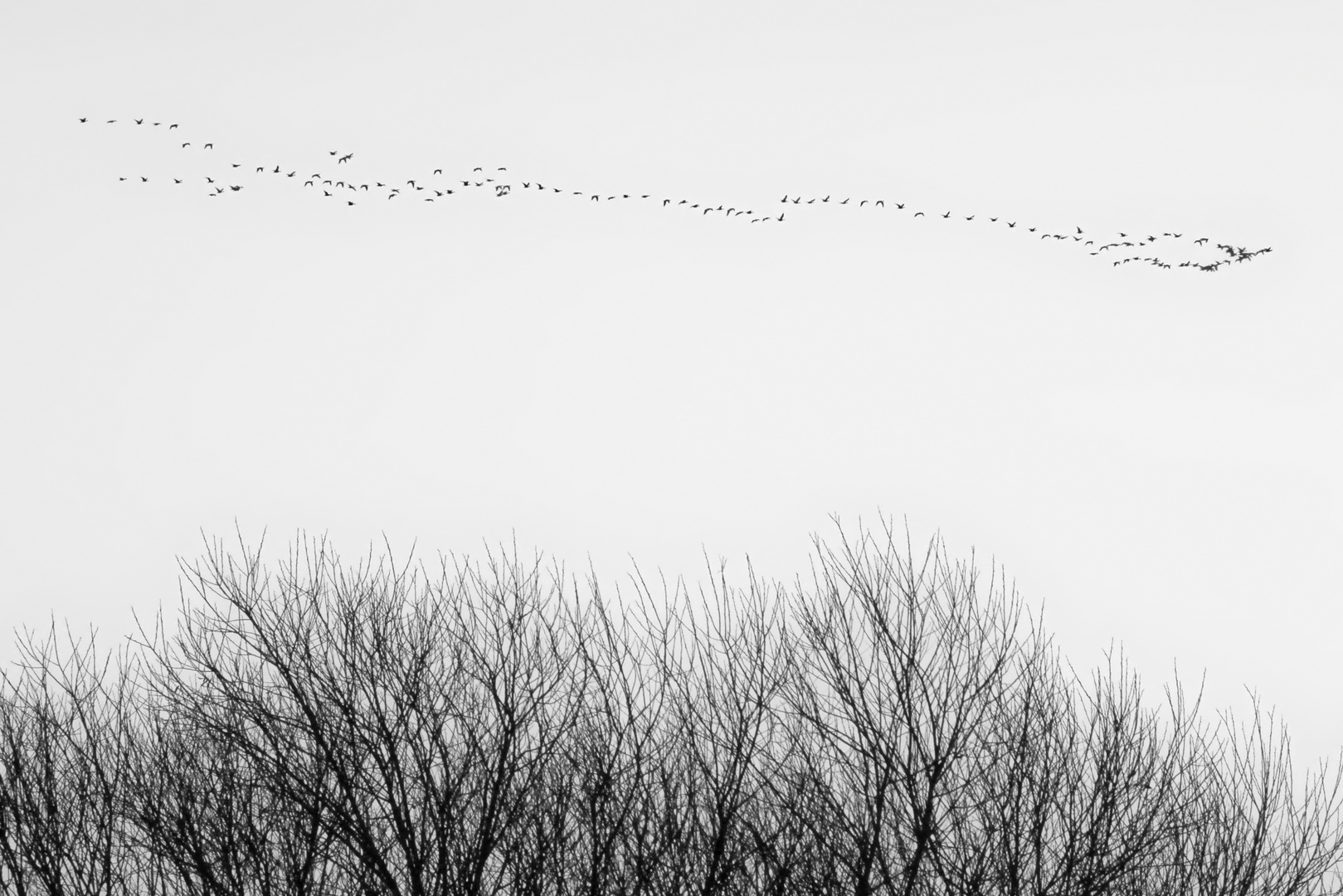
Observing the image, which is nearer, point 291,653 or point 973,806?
point 973,806

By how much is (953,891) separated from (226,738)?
20.2 feet

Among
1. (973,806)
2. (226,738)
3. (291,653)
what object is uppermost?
(291,653)

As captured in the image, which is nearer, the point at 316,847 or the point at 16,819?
the point at 316,847

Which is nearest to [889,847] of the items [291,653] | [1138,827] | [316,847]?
[1138,827]

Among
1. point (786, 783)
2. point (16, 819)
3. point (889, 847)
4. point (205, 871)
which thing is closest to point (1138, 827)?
point (889, 847)

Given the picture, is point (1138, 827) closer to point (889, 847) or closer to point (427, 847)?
point (889, 847)

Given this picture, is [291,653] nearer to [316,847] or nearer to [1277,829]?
[316,847]

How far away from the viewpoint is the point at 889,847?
991cm

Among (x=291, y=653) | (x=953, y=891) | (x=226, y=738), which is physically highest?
(x=291, y=653)

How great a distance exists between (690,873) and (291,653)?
4.05 meters

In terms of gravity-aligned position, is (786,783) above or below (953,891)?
above

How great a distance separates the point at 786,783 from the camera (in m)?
9.93

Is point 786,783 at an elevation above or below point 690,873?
above

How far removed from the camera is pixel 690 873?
9555 millimetres
